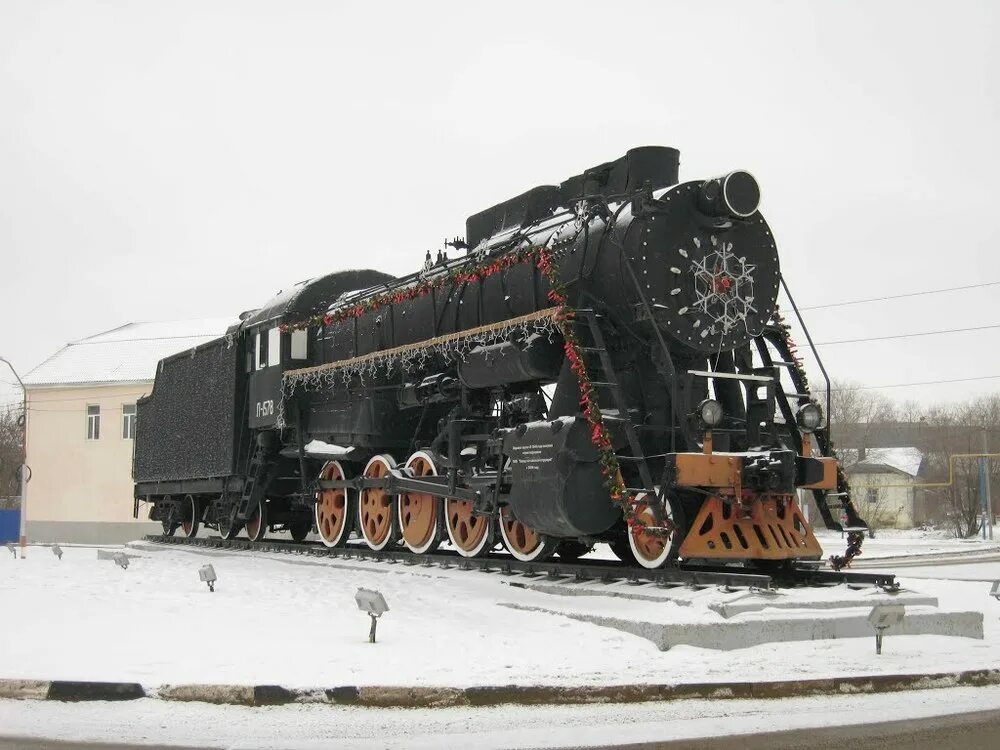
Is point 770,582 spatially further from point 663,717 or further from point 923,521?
point 923,521

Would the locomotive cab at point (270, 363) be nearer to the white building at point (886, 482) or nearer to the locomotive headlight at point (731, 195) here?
the locomotive headlight at point (731, 195)

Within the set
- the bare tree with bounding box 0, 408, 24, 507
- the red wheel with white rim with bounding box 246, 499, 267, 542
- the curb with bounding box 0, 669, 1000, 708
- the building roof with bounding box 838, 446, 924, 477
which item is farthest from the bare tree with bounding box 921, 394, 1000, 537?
the bare tree with bounding box 0, 408, 24, 507

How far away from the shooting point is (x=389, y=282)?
1405 cm

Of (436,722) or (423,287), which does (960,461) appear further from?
(436,722)

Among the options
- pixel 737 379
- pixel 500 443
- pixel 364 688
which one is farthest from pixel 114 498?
pixel 364 688

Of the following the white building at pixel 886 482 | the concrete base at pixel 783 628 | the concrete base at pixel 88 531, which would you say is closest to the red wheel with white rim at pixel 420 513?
the concrete base at pixel 783 628

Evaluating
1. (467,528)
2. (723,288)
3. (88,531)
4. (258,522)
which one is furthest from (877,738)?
(88,531)

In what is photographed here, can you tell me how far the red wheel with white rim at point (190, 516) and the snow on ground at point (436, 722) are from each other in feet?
47.5

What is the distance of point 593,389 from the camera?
29.4 ft

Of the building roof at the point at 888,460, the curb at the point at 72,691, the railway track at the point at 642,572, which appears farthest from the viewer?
the building roof at the point at 888,460

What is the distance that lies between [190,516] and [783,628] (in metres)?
14.7

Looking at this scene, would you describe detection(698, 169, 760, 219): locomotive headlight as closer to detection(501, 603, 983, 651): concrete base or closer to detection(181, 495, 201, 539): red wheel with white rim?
detection(501, 603, 983, 651): concrete base

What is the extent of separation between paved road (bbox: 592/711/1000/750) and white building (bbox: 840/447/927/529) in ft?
127

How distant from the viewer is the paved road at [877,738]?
4555mm
